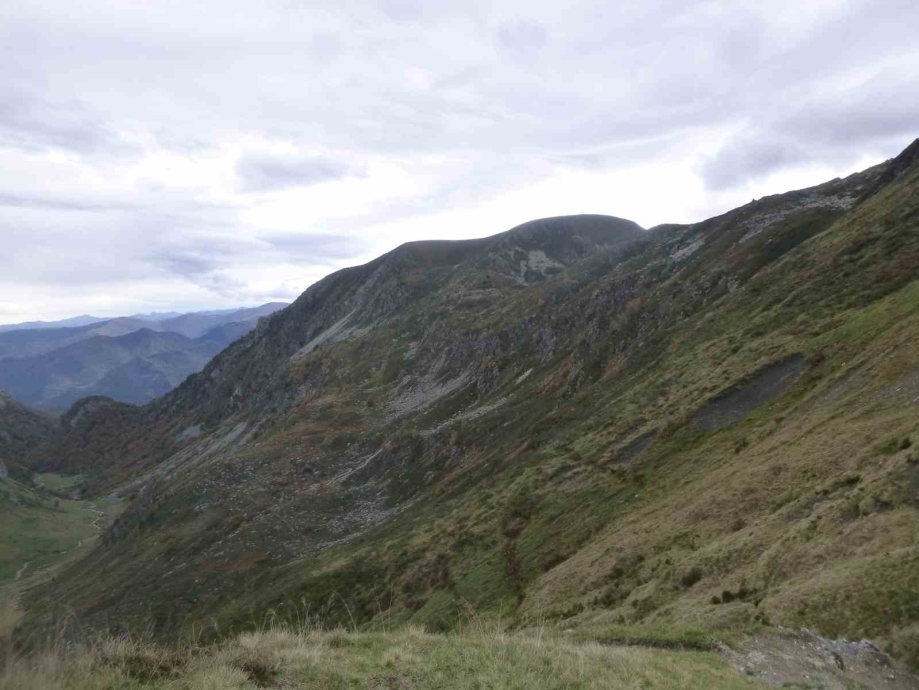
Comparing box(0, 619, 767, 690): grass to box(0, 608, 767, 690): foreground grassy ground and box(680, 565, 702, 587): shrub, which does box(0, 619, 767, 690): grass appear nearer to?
box(0, 608, 767, 690): foreground grassy ground

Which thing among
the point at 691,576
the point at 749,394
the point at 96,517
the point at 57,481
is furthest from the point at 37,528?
the point at 691,576

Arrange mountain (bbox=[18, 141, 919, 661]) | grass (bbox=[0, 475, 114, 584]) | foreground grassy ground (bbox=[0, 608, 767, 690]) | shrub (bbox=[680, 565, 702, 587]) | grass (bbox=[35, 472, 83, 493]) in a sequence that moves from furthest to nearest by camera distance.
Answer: grass (bbox=[35, 472, 83, 493])
grass (bbox=[0, 475, 114, 584])
shrub (bbox=[680, 565, 702, 587])
mountain (bbox=[18, 141, 919, 661])
foreground grassy ground (bbox=[0, 608, 767, 690])

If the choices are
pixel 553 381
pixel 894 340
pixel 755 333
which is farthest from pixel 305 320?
pixel 894 340

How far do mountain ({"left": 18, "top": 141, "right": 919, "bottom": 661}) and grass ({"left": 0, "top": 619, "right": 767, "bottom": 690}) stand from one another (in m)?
4.46

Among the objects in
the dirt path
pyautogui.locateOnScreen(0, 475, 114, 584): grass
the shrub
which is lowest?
the dirt path

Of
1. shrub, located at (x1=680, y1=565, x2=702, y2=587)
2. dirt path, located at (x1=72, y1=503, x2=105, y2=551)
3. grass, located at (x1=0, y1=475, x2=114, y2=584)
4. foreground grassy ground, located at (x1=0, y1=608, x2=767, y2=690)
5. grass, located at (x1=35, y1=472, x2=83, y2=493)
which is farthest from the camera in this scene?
grass, located at (x1=35, y1=472, x2=83, y2=493)

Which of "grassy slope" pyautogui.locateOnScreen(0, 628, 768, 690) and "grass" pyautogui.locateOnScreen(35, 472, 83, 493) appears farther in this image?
"grass" pyautogui.locateOnScreen(35, 472, 83, 493)

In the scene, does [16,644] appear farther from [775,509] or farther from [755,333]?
[755,333]

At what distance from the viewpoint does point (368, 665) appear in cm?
982

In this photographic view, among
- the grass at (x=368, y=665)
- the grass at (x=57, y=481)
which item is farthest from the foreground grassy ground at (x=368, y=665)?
the grass at (x=57, y=481)

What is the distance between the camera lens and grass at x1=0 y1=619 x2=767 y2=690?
8.05 meters

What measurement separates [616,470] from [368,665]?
27.2m

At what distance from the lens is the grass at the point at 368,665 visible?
317 inches

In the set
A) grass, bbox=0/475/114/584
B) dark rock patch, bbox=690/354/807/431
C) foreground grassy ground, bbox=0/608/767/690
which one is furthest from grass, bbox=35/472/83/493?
foreground grassy ground, bbox=0/608/767/690
